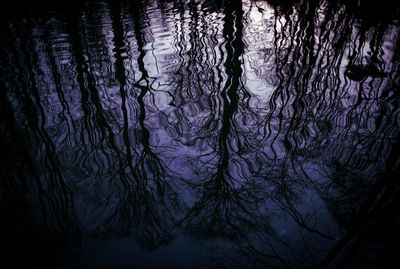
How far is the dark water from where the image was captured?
114 inches

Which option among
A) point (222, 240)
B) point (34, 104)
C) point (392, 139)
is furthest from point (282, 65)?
point (34, 104)

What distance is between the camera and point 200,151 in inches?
174

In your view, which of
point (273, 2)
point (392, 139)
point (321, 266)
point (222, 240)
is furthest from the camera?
point (273, 2)

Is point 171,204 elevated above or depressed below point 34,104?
below

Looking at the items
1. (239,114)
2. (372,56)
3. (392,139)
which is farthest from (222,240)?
(372,56)

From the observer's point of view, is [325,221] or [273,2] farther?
[273,2]

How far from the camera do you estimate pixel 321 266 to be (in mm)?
2555

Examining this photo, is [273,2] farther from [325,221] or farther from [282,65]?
[325,221]

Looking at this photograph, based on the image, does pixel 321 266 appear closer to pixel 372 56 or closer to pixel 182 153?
pixel 182 153

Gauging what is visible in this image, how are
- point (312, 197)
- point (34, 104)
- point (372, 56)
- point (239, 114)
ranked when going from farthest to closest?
point (372, 56) < point (34, 104) < point (239, 114) < point (312, 197)

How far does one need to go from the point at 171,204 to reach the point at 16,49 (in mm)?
8997

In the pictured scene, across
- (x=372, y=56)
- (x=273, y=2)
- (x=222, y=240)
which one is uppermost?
(x=273, y=2)

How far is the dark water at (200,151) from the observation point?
114 inches

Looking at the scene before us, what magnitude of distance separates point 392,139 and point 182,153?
3.91 metres
